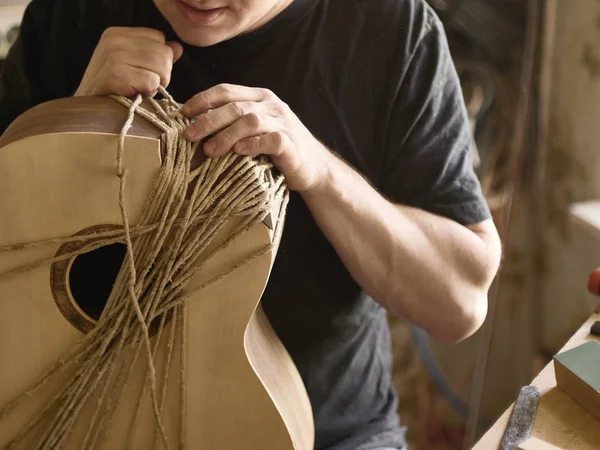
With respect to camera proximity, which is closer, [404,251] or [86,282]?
[86,282]

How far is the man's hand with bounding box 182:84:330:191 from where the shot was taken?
25.8 inches

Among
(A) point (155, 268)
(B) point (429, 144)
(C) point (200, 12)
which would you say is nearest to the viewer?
(A) point (155, 268)

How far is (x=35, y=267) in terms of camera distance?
0.65m

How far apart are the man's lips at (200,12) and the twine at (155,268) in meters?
0.11

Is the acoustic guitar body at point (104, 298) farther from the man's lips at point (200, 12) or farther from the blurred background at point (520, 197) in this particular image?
the blurred background at point (520, 197)

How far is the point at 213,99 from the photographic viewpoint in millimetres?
681

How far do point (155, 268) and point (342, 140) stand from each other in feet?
1.01

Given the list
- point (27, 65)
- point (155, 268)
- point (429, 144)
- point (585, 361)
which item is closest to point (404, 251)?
point (429, 144)

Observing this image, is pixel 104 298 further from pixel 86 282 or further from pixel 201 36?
pixel 201 36

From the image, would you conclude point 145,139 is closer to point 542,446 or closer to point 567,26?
point 542,446

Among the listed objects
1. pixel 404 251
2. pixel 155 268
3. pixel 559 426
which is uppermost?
pixel 155 268

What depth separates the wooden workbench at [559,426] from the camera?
28.1 inches

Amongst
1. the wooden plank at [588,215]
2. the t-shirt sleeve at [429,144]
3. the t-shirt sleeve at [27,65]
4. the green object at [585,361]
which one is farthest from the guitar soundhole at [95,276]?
the wooden plank at [588,215]

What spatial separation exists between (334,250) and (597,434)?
13.6 inches
